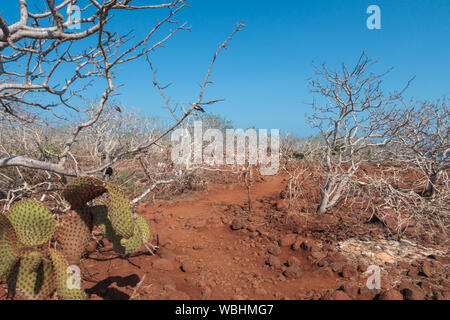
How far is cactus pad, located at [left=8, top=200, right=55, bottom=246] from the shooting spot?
1.85 metres

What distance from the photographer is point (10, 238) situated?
5.82ft

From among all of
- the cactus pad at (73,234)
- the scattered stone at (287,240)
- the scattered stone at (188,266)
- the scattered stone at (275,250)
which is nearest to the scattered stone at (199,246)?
the scattered stone at (188,266)

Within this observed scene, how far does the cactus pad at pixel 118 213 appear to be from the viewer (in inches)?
70.5

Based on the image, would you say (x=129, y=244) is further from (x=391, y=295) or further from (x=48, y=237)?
(x=391, y=295)

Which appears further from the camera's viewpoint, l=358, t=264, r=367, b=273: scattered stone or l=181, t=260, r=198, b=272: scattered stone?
l=181, t=260, r=198, b=272: scattered stone

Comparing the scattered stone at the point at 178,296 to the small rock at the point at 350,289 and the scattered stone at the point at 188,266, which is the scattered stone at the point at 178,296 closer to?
the scattered stone at the point at 188,266

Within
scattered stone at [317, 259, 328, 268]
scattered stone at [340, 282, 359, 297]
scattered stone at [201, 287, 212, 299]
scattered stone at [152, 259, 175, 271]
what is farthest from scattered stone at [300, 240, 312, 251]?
scattered stone at [152, 259, 175, 271]

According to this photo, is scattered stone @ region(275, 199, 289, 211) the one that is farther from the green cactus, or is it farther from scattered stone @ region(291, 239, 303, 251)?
the green cactus

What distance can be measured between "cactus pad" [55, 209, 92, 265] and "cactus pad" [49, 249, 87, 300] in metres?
0.11

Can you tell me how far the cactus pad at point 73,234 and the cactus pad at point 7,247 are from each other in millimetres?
264

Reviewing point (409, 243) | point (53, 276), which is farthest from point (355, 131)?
point (53, 276)

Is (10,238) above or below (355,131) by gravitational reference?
below
